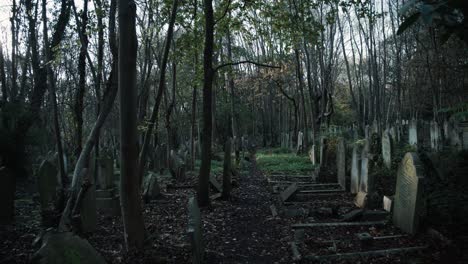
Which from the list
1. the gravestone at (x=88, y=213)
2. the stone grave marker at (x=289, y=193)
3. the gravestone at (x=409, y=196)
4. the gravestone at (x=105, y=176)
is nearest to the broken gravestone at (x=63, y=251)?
the gravestone at (x=88, y=213)

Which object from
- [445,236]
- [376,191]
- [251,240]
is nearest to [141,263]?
[251,240]

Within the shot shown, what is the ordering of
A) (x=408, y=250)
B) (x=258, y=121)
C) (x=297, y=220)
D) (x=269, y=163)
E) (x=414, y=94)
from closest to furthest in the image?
(x=408, y=250)
(x=297, y=220)
(x=269, y=163)
(x=414, y=94)
(x=258, y=121)

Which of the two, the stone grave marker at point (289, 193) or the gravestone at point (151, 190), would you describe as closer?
the stone grave marker at point (289, 193)

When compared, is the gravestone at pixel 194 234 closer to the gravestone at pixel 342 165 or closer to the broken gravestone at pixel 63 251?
the broken gravestone at pixel 63 251

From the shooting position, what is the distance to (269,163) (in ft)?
58.4

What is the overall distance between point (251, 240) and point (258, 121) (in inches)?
1491

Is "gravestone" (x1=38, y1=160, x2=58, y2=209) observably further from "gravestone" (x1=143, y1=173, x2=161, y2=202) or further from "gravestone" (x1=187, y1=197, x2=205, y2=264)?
"gravestone" (x1=187, y1=197, x2=205, y2=264)

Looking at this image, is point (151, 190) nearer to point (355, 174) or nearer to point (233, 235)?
point (233, 235)

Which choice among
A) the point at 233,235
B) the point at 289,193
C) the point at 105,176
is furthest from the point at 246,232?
the point at 105,176

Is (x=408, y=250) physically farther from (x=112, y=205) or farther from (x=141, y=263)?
(x=112, y=205)

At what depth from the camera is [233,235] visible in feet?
22.1

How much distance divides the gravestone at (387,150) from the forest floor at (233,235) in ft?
7.71

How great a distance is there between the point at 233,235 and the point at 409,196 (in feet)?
9.66

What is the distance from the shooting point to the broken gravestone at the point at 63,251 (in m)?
2.83
